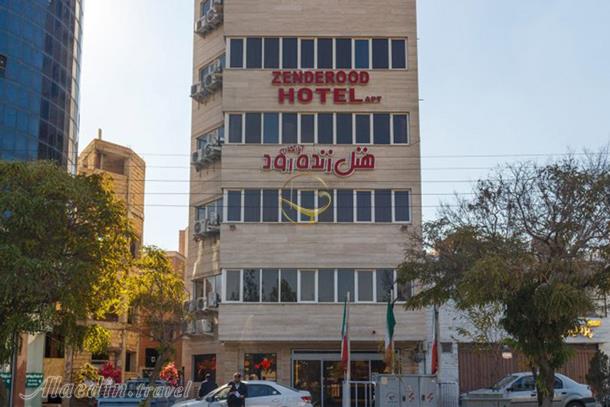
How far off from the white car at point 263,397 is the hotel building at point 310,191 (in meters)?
10.8

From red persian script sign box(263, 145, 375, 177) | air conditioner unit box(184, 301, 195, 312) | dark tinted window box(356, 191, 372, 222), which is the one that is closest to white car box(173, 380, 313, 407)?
dark tinted window box(356, 191, 372, 222)

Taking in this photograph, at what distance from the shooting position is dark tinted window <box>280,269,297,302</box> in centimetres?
3628

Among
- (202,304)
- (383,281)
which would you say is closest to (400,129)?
(383,281)

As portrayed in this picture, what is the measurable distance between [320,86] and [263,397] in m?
17.2

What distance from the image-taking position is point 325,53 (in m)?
38.4

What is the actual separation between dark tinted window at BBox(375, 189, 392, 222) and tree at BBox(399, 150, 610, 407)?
12.0 meters

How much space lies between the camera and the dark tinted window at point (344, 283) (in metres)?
36.4

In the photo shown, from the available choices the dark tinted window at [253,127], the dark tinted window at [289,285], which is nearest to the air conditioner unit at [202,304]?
the dark tinted window at [289,285]

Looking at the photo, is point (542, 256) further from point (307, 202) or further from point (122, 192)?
point (122, 192)

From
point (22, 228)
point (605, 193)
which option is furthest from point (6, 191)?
point (605, 193)

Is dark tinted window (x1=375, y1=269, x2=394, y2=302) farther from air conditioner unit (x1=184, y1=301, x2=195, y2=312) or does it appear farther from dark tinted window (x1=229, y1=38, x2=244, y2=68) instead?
dark tinted window (x1=229, y1=38, x2=244, y2=68)

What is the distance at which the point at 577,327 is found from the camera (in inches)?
945

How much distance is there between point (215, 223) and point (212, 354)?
618 cm

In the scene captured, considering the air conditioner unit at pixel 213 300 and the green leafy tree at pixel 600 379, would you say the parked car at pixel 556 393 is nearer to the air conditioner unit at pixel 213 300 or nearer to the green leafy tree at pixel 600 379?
the green leafy tree at pixel 600 379
